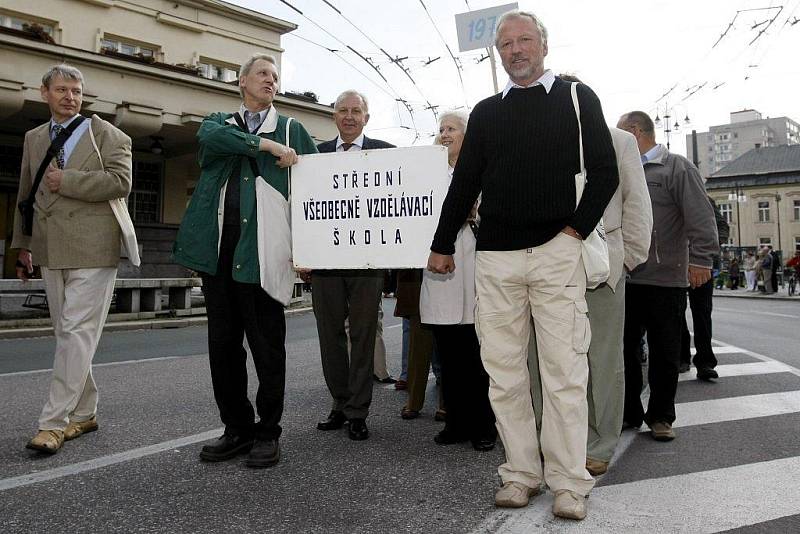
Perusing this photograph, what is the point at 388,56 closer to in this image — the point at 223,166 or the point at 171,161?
the point at 171,161

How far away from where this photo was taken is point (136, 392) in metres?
5.16

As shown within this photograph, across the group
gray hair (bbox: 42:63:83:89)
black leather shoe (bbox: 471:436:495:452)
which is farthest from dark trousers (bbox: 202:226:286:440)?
gray hair (bbox: 42:63:83:89)

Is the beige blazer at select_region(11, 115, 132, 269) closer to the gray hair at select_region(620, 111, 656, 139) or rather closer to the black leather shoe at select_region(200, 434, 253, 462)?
the black leather shoe at select_region(200, 434, 253, 462)

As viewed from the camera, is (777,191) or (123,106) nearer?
(123,106)

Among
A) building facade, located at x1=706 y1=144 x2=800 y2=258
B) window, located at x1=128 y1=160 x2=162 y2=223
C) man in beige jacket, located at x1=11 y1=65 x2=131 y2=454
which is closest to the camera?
man in beige jacket, located at x1=11 y1=65 x2=131 y2=454

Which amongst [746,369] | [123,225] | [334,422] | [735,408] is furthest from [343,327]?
[746,369]

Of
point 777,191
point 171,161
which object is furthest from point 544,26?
point 777,191

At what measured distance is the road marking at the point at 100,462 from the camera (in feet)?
9.83

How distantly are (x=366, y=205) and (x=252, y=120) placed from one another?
82cm

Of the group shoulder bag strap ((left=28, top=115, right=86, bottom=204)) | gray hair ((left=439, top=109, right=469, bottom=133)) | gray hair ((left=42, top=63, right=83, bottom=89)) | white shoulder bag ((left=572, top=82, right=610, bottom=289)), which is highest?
gray hair ((left=42, top=63, right=83, bottom=89))

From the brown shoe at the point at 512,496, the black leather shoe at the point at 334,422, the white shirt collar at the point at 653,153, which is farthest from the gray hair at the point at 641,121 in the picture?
the black leather shoe at the point at 334,422

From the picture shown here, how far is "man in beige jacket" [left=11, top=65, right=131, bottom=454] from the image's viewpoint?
367 centimetres

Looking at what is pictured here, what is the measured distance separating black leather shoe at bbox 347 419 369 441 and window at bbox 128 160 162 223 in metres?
17.0

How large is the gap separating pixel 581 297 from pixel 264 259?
5.36ft
